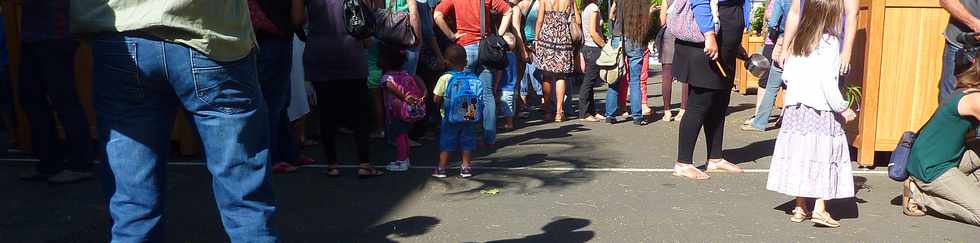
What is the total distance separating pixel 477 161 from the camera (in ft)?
25.3

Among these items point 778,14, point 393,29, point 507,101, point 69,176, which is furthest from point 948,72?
point 69,176

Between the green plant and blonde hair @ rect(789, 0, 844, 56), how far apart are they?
2095 mm

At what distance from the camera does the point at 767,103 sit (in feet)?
32.5

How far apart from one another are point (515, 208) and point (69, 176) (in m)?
3.01

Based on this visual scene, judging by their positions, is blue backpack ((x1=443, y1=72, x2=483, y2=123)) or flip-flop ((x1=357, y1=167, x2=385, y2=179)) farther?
flip-flop ((x1=357, y1=167, x2=385, y2=179))

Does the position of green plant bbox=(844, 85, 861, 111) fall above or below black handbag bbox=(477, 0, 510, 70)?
below

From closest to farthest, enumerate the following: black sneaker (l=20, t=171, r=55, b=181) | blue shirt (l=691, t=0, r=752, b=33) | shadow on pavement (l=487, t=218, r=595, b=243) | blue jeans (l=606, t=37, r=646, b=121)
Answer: shadow on pavement (l=487, t=218, r=595, b=243) → blue shirt (l=691, t=0, r=752, b=33) → black sneaker (l=20, t=171, r=55, b=181) → blue jeans (l=606, t=37, r=646, b=121)

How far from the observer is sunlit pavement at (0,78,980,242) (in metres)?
5.18

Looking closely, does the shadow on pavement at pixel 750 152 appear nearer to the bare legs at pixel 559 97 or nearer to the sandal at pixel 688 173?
the sandal at pixel 688 173

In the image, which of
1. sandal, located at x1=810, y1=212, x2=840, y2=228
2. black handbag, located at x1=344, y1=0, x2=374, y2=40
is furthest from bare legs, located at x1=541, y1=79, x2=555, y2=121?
sandal, located at x1=810, y1=212, x2=840, y2=228

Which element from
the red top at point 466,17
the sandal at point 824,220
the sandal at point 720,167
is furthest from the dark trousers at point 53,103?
the sandal at point 824,220

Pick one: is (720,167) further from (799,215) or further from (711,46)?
(799,215)

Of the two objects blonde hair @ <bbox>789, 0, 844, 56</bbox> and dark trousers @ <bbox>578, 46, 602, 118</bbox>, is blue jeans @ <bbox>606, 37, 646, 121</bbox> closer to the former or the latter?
dark trousers @ <bbox>578, 46, 602, 118</bbox>

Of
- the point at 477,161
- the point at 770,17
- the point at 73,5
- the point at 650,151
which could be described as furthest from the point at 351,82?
the point at 770,17
